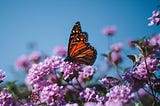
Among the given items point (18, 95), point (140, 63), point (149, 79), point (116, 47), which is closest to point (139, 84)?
point (149, 79)

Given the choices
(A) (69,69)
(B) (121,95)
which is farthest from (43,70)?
(B) (121,95)

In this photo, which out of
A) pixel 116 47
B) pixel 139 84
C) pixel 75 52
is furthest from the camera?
pixel 116 47

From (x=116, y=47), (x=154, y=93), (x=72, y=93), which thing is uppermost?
(x=116, y=47)

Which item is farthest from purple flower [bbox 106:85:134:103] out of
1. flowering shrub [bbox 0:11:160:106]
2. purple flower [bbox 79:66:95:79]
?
purple flower [bbox 79:66:95:79]

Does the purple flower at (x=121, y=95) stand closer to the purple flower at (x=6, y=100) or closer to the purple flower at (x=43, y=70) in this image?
the purple flower at (x=6, y=100)

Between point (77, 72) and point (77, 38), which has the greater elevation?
point (77, 38)

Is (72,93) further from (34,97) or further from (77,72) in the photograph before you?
(34,97)

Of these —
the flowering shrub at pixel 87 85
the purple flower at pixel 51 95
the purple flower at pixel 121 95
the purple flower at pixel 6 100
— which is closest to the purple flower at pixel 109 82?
the flowering shrub at pixel 87 85
